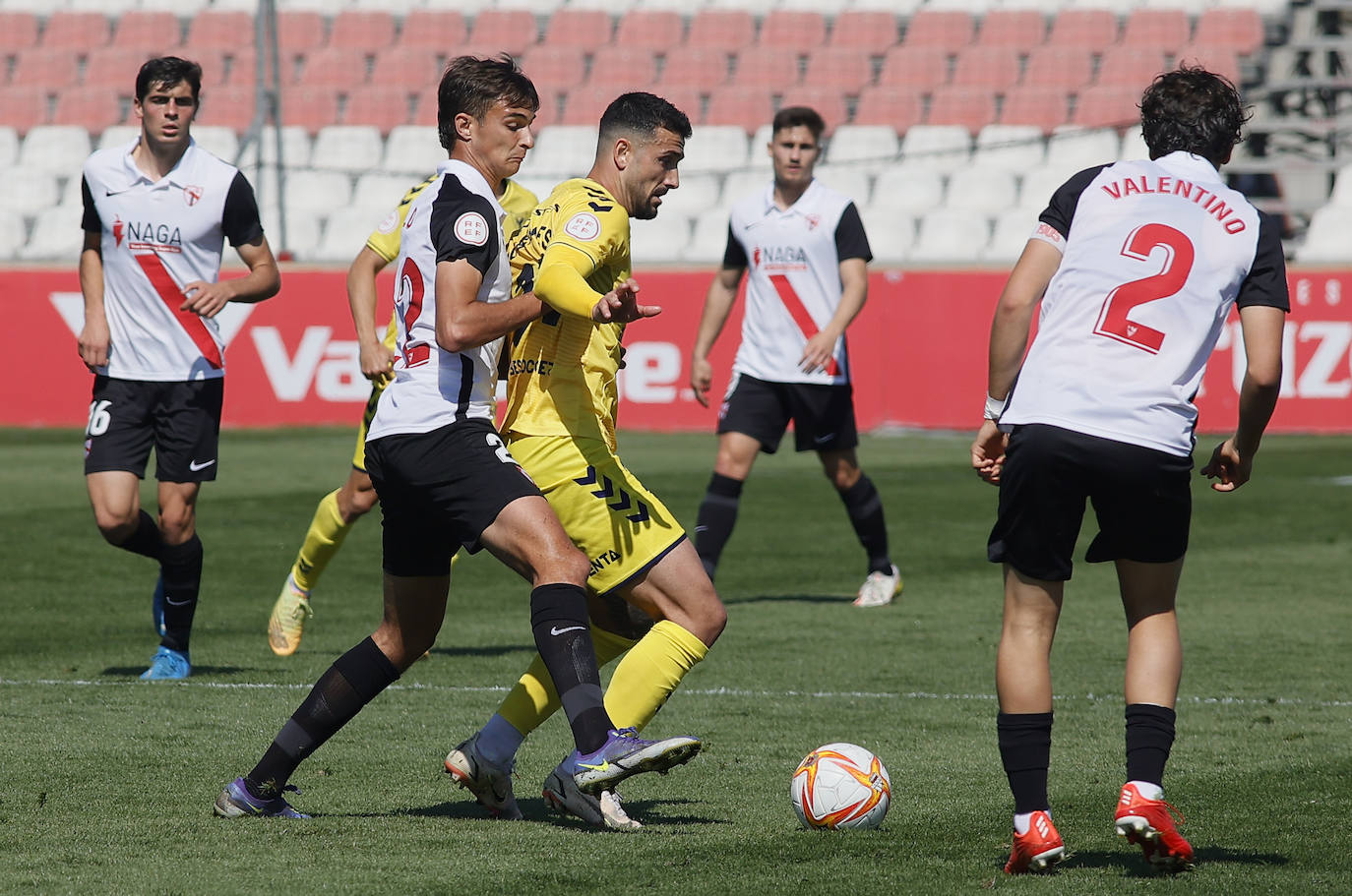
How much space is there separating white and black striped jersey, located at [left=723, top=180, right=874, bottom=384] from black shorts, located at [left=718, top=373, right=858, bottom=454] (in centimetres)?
8

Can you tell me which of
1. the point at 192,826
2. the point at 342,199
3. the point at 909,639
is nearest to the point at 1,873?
the point at 192,826

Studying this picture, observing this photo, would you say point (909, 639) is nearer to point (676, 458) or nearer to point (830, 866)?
point (830, 866)

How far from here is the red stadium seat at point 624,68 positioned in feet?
81.5

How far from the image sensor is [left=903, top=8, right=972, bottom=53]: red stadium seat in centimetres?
2428

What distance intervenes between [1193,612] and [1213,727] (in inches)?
108

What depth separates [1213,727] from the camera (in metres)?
6.07

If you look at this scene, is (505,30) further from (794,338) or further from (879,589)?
(879,589)

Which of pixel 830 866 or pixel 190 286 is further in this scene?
pixel 190 286

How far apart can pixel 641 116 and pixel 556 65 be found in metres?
20.6

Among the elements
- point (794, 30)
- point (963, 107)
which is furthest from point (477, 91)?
point (794, 30)

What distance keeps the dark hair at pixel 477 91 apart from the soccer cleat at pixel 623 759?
1.64m

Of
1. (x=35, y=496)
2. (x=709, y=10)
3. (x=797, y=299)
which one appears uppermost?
(x=709, y=10)

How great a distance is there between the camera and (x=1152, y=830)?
4012 mm

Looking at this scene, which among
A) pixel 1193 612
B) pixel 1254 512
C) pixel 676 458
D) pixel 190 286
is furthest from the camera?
pixel 676 458
